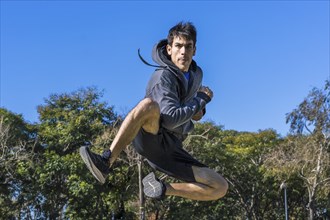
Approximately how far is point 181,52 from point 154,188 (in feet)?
4.49

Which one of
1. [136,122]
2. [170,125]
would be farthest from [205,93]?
[136,122]

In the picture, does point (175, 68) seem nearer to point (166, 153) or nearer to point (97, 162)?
point (166, 153)

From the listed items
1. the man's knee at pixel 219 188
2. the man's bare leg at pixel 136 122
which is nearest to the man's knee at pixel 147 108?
the man's bare leg at pixel 136 122

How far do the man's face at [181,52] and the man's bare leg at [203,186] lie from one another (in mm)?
1043

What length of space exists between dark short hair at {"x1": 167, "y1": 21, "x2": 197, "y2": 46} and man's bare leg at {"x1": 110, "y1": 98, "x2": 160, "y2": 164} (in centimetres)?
90

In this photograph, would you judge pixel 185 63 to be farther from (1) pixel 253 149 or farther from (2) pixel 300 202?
(2) pixel 300 202

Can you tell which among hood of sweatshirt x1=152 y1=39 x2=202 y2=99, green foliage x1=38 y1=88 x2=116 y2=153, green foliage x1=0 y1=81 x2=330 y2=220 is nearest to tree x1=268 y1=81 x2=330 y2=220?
green foliage x1=0 y1=81 x2=330 y2=220

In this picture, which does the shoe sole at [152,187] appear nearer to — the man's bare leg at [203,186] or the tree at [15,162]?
the man's bare leg at [203,186]

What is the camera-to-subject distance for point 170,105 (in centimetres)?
495

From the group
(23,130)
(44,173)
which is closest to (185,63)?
(44,173)

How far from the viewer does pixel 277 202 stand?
4022 centimetres

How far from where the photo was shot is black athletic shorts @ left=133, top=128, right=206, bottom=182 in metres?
5.09

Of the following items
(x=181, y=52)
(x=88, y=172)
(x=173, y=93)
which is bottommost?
(x=173, y=93)

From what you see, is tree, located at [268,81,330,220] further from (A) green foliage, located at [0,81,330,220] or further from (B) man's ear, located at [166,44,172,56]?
(B) man's ear, located at [166,44,172,56]
